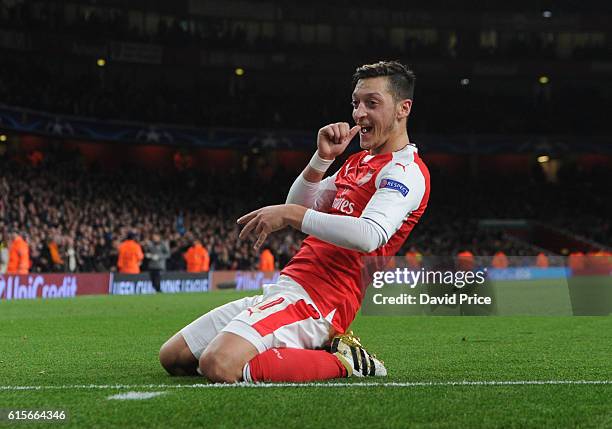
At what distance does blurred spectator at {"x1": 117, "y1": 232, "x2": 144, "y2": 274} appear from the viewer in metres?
26.8

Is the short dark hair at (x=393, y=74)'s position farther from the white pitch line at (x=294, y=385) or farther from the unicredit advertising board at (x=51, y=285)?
the unicredit advertising board at (x=51, y=285)

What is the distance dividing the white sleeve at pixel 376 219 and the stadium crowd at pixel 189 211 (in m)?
21.4

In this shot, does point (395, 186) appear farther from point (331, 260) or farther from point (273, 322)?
point (273, 322)

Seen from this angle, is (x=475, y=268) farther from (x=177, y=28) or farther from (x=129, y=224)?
(x=177, y=28)

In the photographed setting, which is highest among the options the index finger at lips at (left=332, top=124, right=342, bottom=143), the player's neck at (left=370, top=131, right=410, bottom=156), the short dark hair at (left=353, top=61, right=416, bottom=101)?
the short dark hair at (left=353, top=61, right=416, bottom=101)

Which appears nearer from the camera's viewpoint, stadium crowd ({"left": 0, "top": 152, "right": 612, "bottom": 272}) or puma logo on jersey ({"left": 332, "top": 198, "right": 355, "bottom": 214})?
puma logo on jersey ({"left": 332, "top": 198, "right": 355, "bottom": 214})

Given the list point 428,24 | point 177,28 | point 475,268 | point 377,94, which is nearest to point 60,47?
point 177,28

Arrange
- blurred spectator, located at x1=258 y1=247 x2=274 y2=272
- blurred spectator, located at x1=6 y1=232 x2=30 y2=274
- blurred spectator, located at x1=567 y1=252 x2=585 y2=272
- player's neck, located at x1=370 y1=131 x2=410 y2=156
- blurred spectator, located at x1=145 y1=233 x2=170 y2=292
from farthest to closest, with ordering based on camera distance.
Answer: blurred spectator, located at x1=258 y1=247 x2=274 y2=272
blurred spectator, located at x1=145 y1=233 x2=170 y2=292
blurred spectator, located at x1=6 y1=232 x2=30 y2=274
blurred spectator, located at x1=567 y1=252 x2=585 y2=272
player's neck, located at x1=370 y1=131 x2=410 y2=156

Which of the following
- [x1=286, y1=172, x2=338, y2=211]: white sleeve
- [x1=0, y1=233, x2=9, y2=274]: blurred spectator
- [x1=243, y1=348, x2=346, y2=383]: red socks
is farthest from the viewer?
[x1=0, y1=233, x2=9, y2=274]: blurred spectator

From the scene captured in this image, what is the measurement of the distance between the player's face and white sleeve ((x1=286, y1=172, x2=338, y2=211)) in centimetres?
57

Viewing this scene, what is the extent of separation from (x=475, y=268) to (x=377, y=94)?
399 inches

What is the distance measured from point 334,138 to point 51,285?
63.0 ft

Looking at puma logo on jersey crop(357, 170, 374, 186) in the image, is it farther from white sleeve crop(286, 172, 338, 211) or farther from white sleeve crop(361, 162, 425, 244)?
white sleeve crop(286, 172, 338, 211)

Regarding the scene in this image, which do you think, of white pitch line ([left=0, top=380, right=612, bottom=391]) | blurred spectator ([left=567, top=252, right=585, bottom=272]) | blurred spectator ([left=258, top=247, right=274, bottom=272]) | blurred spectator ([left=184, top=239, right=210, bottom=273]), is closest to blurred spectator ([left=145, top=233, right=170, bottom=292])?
blurred spectator ([left=184, top=239, right=210, bottom=273])
